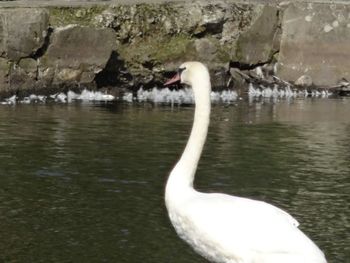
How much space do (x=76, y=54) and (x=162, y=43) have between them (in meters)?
2.11

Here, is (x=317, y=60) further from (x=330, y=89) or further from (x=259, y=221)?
(x=259, y=221)

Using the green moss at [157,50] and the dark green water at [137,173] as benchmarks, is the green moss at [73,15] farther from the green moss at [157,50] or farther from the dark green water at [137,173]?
the dark green water at [137,173]

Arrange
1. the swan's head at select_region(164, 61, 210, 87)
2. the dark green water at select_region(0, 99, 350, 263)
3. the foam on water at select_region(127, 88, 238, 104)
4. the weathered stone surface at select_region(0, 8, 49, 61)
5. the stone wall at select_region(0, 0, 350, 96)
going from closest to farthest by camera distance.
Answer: the swan's head at select_region(164, 61, 210, 87), the dark green water at select_region(0, 99, 350, 263), the weathered stone surface at select_region(0, 8, 49, 61), the stone wall at select_region(0, 0, 350, 96), the foam on water at select_region(127, 88, 238, 104)

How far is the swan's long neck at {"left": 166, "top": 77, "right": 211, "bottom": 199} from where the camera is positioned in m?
7.10

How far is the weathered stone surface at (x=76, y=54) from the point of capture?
19.0m

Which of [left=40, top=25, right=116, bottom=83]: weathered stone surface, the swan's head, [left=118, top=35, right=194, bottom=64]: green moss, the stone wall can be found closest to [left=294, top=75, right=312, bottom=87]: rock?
the stone wall

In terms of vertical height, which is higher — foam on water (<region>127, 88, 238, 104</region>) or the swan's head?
the swan's head

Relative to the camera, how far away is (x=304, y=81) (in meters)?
21.6

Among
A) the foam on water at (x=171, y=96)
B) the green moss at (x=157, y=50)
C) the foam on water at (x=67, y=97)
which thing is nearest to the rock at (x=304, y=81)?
the foam on water at (x=171, y=96)

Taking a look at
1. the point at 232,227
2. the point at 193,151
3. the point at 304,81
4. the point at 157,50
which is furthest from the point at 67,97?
the point at 232,227

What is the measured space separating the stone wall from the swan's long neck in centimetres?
1117

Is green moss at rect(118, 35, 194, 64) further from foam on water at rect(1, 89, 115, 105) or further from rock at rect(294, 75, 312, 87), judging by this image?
rock at rect(294, 75, 312, 87)

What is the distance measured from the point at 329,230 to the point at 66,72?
34.8 ft

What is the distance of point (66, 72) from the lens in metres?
19.1
